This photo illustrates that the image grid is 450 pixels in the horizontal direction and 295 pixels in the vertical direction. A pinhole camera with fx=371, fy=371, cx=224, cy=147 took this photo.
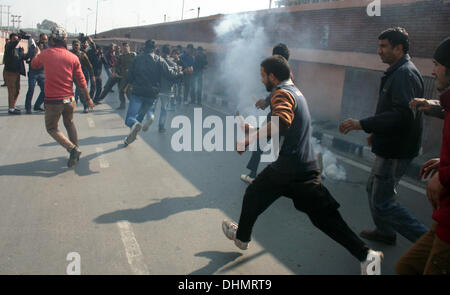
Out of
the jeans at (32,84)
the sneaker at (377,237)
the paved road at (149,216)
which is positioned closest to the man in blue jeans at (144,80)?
the paved road at (149,216)

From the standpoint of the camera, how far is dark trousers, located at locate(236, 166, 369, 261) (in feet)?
8.71

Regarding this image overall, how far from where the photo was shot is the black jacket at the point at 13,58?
8.34 metres

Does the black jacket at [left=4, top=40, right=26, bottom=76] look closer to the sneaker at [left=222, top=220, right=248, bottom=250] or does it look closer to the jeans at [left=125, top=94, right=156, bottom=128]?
the jeans at [left=125, top=94, right=156, bottom=128]

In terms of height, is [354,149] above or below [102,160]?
above

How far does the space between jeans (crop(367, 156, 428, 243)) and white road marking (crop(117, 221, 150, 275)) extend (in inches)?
77.2

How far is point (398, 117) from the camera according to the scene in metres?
2.88

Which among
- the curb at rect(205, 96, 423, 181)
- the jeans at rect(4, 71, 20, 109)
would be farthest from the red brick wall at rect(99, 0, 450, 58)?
the jeans at rect(4, 71, 20, 109)

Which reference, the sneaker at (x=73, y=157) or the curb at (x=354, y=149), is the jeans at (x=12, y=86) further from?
the curb at (x=354, y=149)

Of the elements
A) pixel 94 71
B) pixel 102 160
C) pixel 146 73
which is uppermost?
pixel 94 71

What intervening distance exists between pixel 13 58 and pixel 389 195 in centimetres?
844

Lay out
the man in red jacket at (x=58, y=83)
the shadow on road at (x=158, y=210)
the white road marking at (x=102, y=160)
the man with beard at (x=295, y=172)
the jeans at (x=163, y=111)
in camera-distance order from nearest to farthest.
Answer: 1. the man with beard at (x=295, y=172)
2. the shadow on road at (x=158, y=210)
3. the man in red jacket at (x=58, y=83)
4. the white road marking at (x=102, y=160)
5. the jeans at (x=163, y=111)

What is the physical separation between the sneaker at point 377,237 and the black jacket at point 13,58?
8212mm

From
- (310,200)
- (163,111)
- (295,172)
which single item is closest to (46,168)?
(163,111)

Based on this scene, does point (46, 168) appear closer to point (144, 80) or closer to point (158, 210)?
point (158, 210)
